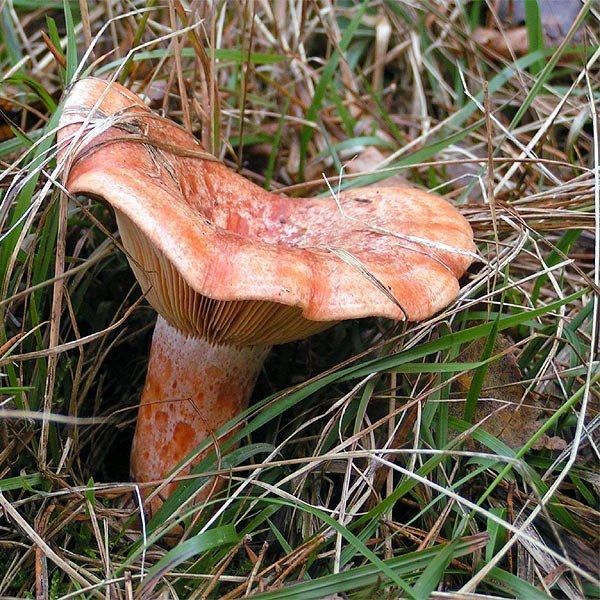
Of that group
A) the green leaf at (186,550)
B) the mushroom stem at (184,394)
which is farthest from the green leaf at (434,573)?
the mushroom stem at (184,394)

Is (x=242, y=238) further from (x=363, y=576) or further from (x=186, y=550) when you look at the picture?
(x=363, y=576)

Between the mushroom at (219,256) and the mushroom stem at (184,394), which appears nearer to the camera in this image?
the mushroom at (219,256)

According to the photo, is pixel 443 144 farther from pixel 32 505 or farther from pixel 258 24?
pixel 32 505

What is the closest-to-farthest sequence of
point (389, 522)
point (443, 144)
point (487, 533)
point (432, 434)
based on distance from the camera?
point (487, 533), point (389, 522), point (432, 434), point (443, 144)

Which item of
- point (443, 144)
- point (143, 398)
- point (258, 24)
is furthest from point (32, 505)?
point (258, 24)

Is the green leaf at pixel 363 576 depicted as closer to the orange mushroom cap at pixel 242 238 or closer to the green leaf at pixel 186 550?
the green leaf at pixel 186 550

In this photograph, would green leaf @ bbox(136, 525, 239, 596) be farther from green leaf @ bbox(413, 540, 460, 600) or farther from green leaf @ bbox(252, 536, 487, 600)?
green leaf @ bbox(413, 540, 460, 600)

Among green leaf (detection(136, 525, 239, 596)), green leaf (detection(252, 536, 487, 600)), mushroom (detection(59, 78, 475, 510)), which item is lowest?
green leaf (detection(252, 536, 487, 600))

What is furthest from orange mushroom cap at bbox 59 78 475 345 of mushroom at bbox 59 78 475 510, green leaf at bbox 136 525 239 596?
green leaf at bbox 136 525 239 596
